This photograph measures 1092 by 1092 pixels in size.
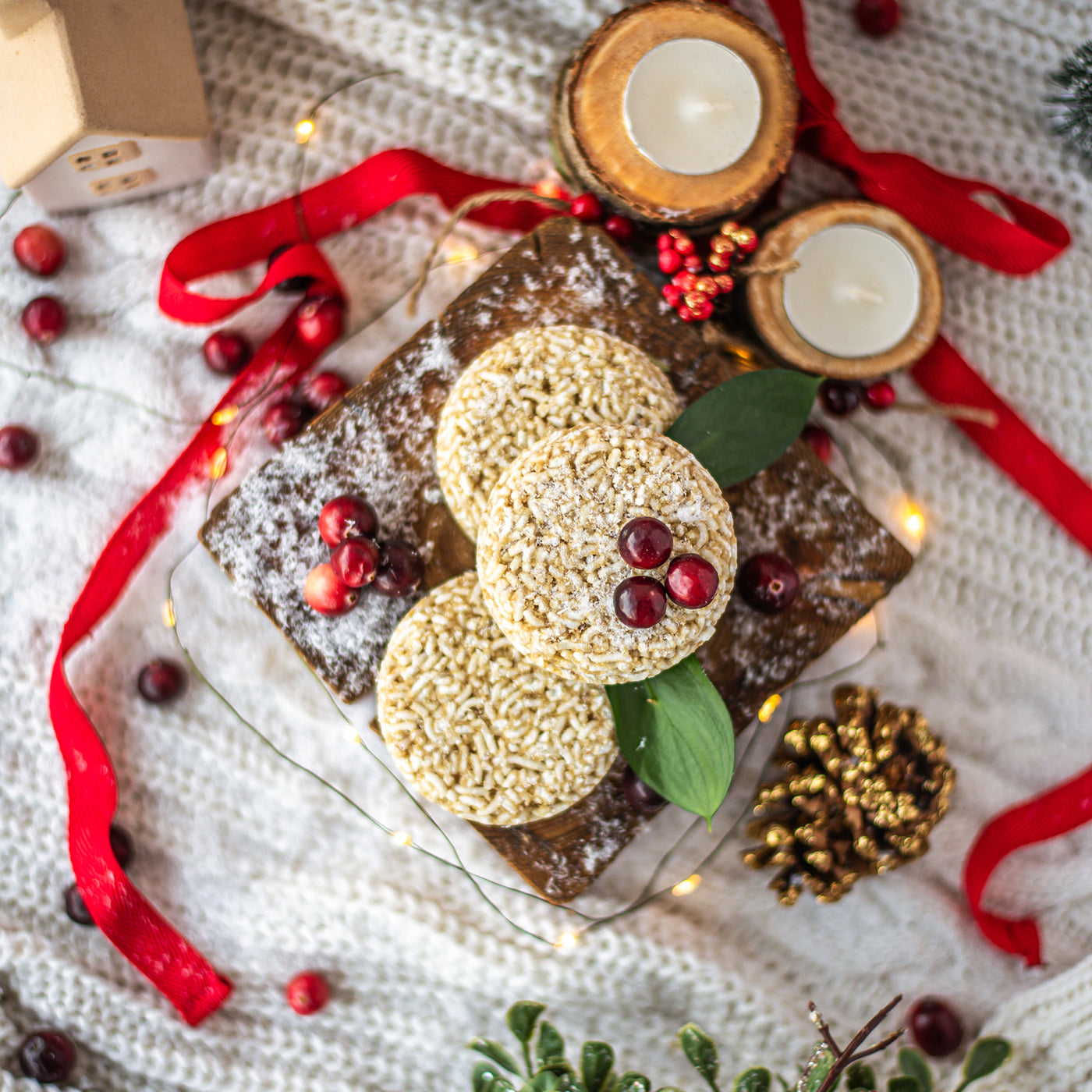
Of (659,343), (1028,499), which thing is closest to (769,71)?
(659,343)

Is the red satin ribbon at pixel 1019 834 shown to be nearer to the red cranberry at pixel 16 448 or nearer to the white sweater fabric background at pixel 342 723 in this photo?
the white sweater fabric background at pixel 342 723

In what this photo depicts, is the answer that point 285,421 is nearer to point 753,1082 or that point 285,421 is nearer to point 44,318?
point 44,318

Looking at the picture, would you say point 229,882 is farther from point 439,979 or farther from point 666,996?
point 666,996

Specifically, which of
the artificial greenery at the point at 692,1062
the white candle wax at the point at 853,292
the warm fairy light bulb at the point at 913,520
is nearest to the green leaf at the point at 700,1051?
the artificial greenery at the point at 692,1062

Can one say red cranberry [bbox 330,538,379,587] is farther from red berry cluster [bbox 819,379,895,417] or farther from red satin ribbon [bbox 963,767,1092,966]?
red satin ribbon [bbox 963,767,1092,966]

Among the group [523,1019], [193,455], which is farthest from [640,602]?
[193,455]

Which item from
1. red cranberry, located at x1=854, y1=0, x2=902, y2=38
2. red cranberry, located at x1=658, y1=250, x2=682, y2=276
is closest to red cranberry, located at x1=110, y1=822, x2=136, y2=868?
red cranberry, located at x1=658, y1=250, x2=682, y2=276
